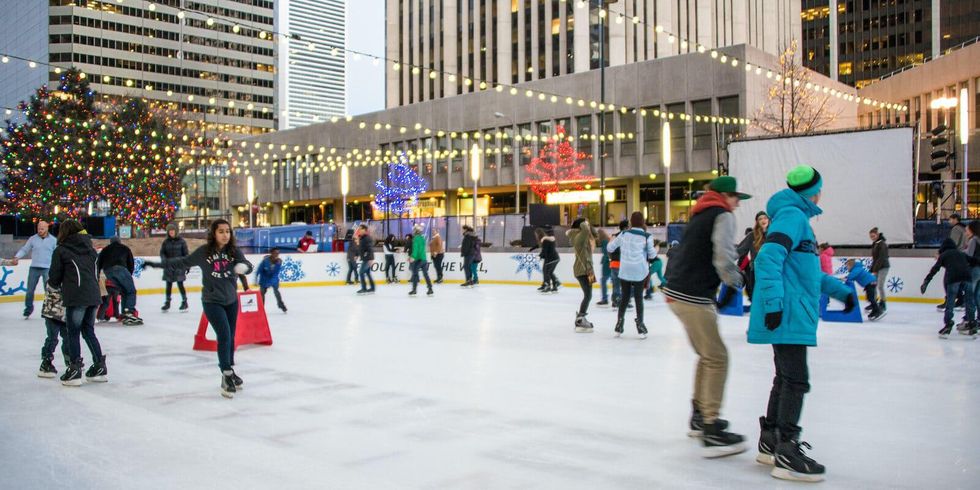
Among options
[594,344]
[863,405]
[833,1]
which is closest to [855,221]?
[594,344]

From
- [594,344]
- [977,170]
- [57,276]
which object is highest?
[977,170]

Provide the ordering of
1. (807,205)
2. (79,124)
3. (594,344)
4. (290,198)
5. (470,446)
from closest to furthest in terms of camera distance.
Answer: (807,205), (470,446), (594,344), (79,124), (290,198)

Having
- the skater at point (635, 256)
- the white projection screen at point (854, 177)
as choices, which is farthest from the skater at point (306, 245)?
the skater at point (635, 256)

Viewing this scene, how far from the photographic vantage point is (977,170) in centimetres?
3797

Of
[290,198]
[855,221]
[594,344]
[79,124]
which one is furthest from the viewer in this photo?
[290,198]

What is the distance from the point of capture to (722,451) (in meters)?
4.10

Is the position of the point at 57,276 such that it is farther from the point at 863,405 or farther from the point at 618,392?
the point at 863,405

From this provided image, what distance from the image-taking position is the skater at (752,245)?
959cm

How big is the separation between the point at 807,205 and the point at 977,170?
4131 centimetres

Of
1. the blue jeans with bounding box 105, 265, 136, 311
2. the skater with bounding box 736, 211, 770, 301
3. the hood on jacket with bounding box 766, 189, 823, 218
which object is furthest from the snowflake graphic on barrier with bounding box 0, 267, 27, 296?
the hood on jacket with bounding box 766, 189, 823, 218

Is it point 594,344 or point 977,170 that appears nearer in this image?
point 594,344

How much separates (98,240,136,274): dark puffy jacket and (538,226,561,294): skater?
8.91 m

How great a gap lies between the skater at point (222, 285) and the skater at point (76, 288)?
73cm

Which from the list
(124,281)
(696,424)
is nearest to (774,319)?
(696,424)
